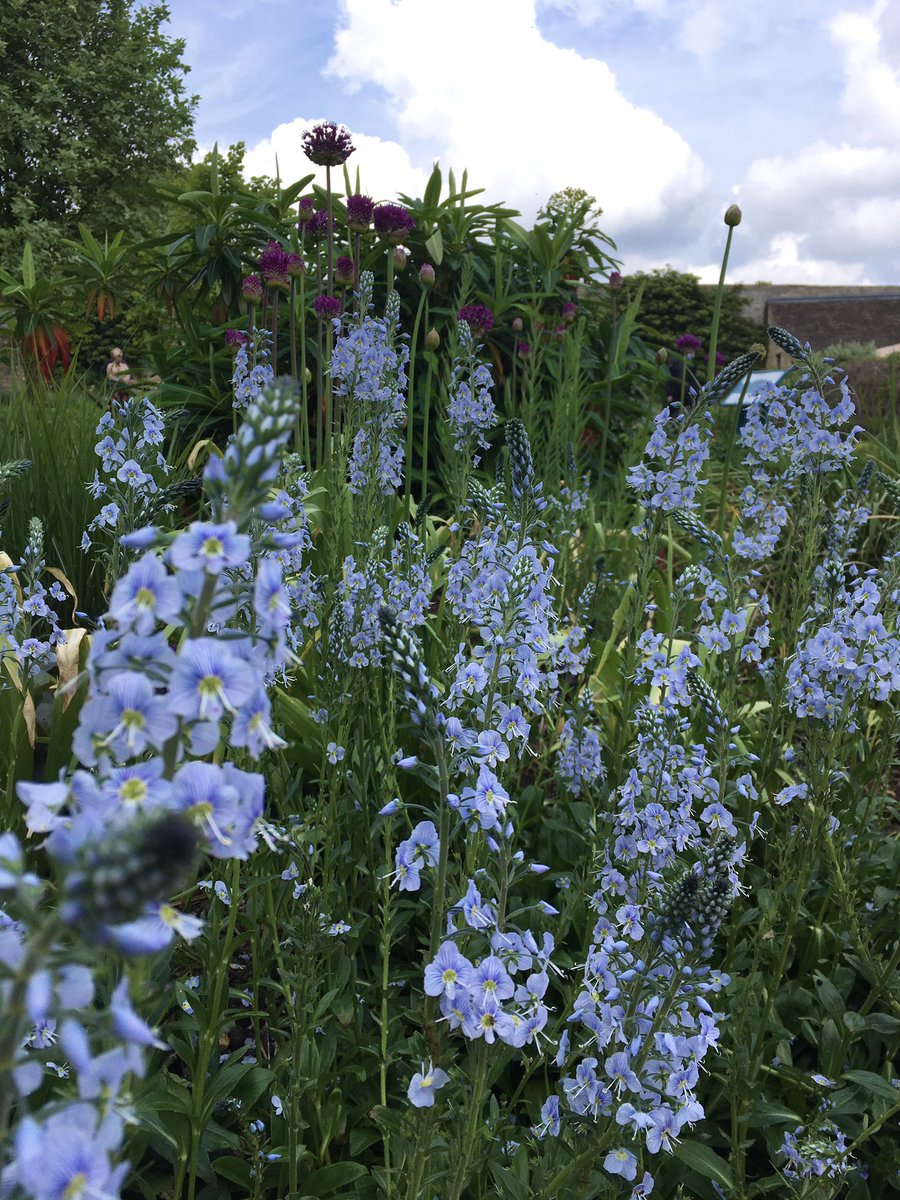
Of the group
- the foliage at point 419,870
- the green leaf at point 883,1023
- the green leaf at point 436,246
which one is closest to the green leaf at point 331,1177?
the foliage at point 419,870

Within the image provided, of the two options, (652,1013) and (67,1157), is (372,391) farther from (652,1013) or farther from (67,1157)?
(67,1157)

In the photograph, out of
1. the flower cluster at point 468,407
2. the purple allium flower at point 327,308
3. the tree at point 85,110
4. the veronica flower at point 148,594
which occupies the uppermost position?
the tree at point 85,110

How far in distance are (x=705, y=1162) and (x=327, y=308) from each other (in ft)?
13.4

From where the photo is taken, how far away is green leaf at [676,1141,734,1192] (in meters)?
2.48

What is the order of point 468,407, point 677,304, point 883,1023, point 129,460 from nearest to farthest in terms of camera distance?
point 129,460, point 883,1023, point 468,407, point 677,304

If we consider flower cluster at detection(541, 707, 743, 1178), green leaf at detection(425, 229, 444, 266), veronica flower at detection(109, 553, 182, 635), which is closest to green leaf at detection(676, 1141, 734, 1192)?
flower cluster at detection(541, 707, 743, 1178)

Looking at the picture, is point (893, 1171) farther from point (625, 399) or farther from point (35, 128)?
point (35, 128)

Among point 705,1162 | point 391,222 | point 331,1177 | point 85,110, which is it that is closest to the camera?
point 331,1177

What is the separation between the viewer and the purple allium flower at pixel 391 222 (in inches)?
183

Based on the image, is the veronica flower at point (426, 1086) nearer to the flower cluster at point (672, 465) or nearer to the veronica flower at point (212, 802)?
the veronica flower at point (212, 802)

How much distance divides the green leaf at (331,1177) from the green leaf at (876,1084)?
148 cm

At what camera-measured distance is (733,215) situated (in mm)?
4492

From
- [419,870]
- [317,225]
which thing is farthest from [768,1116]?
[317,225]

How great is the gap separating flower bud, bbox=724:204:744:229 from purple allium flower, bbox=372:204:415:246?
5.38 ft
